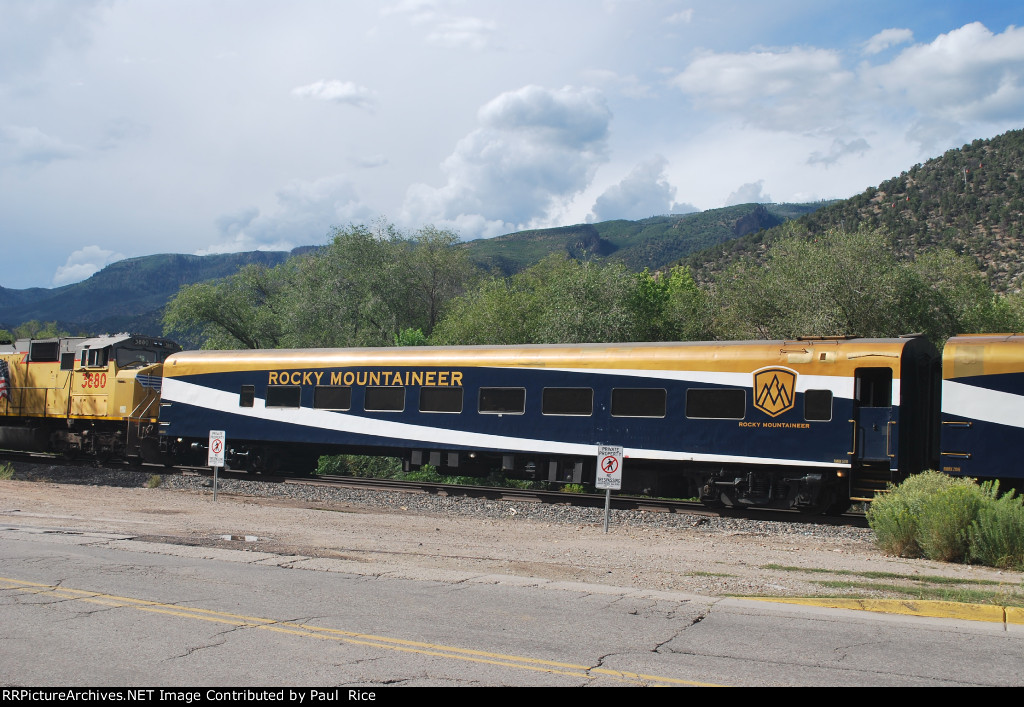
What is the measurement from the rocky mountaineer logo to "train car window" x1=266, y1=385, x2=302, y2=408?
11766 millimetres

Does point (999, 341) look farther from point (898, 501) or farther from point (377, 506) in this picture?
point (377, 506)

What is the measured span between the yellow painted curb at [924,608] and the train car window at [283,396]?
50.7 feet

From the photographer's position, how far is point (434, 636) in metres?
6.81

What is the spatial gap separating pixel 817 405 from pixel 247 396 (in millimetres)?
14780

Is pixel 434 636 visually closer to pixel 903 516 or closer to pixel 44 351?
pixel 903 516

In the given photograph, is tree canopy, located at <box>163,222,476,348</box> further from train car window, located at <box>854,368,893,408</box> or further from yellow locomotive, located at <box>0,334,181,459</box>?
train car window, located at <box>854,368,893,408</box>

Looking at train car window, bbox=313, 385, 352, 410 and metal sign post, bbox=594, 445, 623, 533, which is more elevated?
train car window, bbox=313, 385, 352, 410

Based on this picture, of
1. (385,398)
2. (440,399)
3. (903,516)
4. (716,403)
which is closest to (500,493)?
(440,399)

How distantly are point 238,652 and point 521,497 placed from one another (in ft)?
43.5

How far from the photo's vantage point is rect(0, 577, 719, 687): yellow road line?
5859mm

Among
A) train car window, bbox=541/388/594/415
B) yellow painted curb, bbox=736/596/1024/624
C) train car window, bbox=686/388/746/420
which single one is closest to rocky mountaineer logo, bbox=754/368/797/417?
train car window, bbox=686/388/746/420

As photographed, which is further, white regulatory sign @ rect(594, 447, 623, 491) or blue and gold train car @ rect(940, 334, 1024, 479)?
blue and gold train car @ rect(940, 334, 1024, 479)

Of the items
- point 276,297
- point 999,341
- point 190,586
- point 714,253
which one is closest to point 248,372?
point 190,586

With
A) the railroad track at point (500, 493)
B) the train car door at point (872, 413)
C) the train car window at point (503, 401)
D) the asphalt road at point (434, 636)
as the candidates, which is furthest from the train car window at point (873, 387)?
the asphalt road at point (434, 636)
